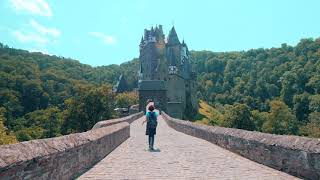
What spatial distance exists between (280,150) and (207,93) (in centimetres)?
14397

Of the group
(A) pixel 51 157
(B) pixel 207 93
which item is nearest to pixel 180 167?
(A) pixel 51 157

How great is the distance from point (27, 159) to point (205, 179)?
141 inches

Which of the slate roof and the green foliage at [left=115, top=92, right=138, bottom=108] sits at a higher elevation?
the slate roof

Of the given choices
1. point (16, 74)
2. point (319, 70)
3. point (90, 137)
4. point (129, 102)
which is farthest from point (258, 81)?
point (90, 137)

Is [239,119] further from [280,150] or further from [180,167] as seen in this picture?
[280,150]

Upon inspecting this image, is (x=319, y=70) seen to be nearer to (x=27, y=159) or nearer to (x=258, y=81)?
(x=258, y=81)

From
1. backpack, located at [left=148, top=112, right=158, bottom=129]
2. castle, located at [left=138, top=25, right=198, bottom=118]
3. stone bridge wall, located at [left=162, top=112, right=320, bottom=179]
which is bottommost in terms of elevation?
stone bridge wall, located at [left=162, top=112, right=320, bottom=179]

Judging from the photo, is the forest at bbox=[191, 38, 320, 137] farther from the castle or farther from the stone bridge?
the stone bridge

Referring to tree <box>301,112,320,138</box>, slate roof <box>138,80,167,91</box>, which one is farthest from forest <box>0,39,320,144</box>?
slate roof <box>138,80,167,91</box>

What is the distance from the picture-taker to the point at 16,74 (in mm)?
114625

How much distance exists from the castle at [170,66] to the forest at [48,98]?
8001mm

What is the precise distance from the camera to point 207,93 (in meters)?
152

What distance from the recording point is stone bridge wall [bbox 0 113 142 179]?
543 centimetres

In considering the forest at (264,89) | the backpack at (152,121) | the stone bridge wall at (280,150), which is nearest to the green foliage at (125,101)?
the forest at (264,89)
